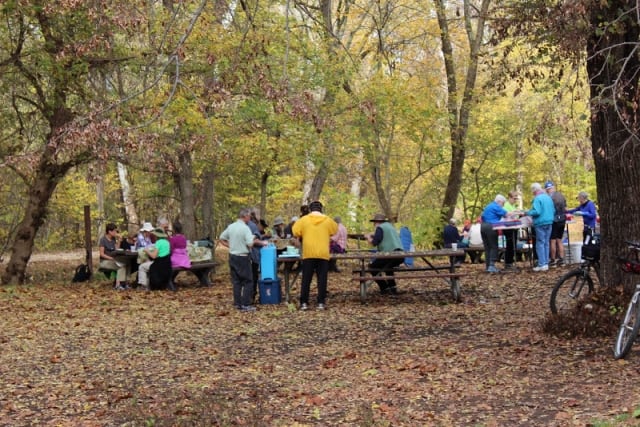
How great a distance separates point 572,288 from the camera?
9.23 m

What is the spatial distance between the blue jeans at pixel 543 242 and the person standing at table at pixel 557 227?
0.40 meters

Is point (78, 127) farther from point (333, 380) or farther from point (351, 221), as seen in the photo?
point (351, 221)

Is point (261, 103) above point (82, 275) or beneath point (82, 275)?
above

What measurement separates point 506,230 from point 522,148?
13.9m

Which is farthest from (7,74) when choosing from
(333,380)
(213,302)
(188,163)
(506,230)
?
(333,380)

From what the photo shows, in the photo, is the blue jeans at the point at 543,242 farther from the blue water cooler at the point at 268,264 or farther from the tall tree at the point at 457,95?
the tall tree at the point at 457,95

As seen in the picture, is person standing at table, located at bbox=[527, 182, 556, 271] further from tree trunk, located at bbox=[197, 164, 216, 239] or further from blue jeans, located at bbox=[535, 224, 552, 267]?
tree trunk, located at bbox=[197, 164, 216, 239]

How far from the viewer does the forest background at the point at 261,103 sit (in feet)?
27.3

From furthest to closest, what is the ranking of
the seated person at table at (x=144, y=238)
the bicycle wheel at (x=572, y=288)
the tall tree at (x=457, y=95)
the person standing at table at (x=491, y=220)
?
the tall tree at (x=457, y=95) → the seated person at table at (x=144, y=238) → the person standing at table at (x=491, y=220) → the bicycle wheel at (x=572, y=288)

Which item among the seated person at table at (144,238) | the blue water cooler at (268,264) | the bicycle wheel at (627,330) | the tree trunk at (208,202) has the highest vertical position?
the tree trunk at (208,202)

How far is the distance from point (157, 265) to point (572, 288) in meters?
8.35

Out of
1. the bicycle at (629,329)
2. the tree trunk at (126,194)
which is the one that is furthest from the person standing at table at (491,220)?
the tree trunk at (126,194)

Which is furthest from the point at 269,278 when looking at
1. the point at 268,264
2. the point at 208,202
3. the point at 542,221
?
the point at 208,202

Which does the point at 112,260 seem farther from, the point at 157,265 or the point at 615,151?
the point at 615,151
